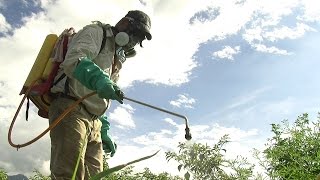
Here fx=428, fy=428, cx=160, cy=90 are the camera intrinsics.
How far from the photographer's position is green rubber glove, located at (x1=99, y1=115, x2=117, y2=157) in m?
4.61

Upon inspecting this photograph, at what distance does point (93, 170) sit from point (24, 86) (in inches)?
38.4

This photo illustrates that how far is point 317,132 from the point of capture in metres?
10.1

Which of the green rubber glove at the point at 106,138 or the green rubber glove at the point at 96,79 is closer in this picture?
the green rubber glove at the point at 96,79

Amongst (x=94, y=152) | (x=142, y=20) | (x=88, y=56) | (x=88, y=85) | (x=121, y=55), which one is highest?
(x=142, y=20)

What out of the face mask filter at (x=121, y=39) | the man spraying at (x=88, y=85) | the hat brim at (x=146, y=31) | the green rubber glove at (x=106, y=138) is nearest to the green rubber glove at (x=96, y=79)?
the man spraying at (x=88, y=85)

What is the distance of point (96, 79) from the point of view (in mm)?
3395

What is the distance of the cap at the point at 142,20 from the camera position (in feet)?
13.8

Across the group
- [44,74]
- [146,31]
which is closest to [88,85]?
[44,74]

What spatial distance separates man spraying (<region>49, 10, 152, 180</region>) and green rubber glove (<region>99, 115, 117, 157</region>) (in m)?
0.49

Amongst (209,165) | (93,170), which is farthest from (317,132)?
(93,170)

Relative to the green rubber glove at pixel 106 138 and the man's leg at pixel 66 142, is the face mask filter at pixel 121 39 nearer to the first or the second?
the man's leg at pixel 66 142

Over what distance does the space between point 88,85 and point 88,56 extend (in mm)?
391

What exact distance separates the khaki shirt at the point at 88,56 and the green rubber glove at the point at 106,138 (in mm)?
703

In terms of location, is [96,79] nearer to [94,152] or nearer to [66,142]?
[66,142]
